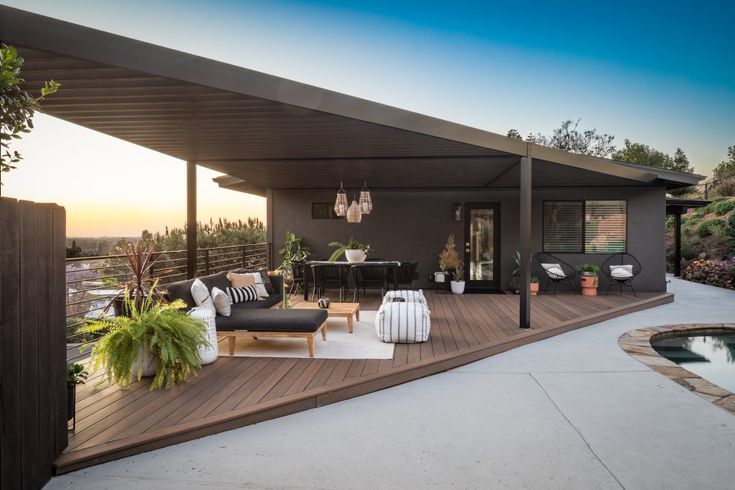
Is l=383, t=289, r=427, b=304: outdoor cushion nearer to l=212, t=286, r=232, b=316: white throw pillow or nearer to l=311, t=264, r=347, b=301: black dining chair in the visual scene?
l=311, t=264, r=347, b=301: black dining chair

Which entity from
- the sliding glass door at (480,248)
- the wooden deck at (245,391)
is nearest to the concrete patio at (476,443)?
the wooden deck at (245,391)

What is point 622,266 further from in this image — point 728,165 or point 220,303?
point 728,165

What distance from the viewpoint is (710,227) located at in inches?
603

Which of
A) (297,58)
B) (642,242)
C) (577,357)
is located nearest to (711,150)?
(642,242)

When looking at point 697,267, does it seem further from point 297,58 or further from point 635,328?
point 297,58

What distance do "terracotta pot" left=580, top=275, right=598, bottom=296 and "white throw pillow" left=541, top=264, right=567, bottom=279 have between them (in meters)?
0.44

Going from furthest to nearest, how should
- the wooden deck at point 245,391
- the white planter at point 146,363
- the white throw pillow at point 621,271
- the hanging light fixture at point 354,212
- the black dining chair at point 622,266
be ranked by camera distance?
the black dining chair at point 622,266, the white throw pillow at point 621,271, the hanging light fixture at point 354,212, the white planter at point 146,363, the wooden deck at point 245,391

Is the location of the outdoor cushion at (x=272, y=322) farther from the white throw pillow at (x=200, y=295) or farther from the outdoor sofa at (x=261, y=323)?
the white throw pillow at (x=200, y=295)

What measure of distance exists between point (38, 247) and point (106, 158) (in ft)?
30.6

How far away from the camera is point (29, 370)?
7.78ft

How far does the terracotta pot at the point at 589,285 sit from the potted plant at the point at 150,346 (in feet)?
26.6

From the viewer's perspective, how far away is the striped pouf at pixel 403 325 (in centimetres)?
524

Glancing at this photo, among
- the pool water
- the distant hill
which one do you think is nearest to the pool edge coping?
the pool water

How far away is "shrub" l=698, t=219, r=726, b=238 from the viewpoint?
49.4ft
